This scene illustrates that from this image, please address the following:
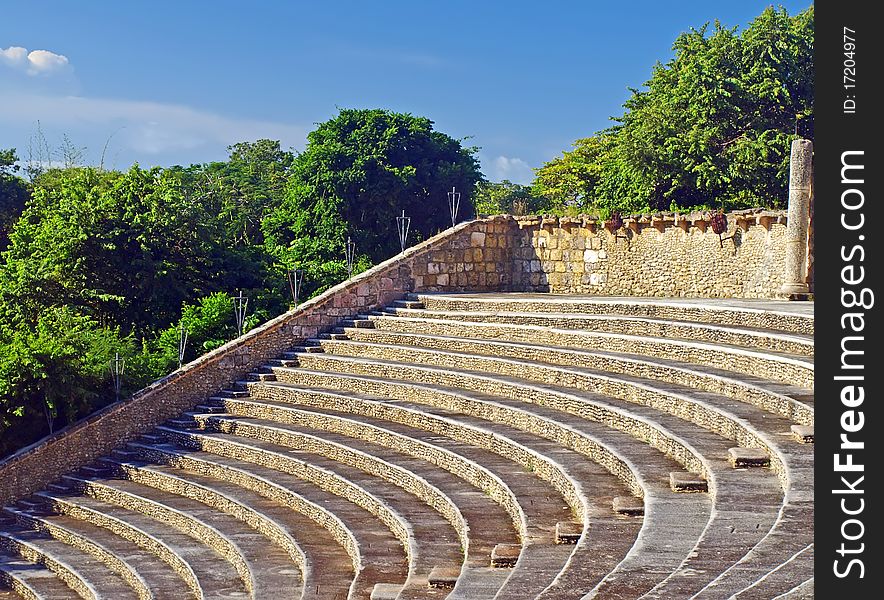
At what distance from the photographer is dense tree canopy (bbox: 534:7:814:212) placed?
1992cm

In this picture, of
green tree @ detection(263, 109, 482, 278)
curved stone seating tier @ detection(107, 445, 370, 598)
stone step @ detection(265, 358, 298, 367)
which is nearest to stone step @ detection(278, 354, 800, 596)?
stone step @ detection(265, 358, 298, 367)

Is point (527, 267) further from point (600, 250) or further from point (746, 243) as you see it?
point (746, 243)

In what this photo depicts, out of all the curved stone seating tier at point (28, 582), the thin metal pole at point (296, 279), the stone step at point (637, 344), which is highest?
the thin metal pole at point (296, 279)

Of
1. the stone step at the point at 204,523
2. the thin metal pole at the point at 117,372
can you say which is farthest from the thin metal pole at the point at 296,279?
the stone step at the point at 204,523

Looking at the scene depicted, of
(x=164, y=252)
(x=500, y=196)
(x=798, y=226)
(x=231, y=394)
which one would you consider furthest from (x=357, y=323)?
(x=500, y=196)

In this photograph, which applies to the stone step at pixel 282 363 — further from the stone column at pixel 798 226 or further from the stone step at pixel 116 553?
the stone column at pixel 798 226

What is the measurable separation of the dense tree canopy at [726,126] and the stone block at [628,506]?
520 inches

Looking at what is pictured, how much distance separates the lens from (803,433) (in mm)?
7648

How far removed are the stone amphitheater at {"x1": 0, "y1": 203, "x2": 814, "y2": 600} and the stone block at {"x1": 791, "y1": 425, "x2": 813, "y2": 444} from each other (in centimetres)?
4

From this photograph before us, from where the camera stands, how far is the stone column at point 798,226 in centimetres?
1355

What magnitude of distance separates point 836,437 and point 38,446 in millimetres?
10735

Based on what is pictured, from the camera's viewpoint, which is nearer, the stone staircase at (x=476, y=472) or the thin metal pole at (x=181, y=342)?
the stone staircase at (x=476, y=472)

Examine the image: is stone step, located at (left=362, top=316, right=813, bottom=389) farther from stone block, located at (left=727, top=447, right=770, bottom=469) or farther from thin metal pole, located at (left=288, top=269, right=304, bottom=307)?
thin metal pole, located at (left=288, top=269, right=304, bottom=307)

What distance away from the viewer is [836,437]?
15.0 feet
